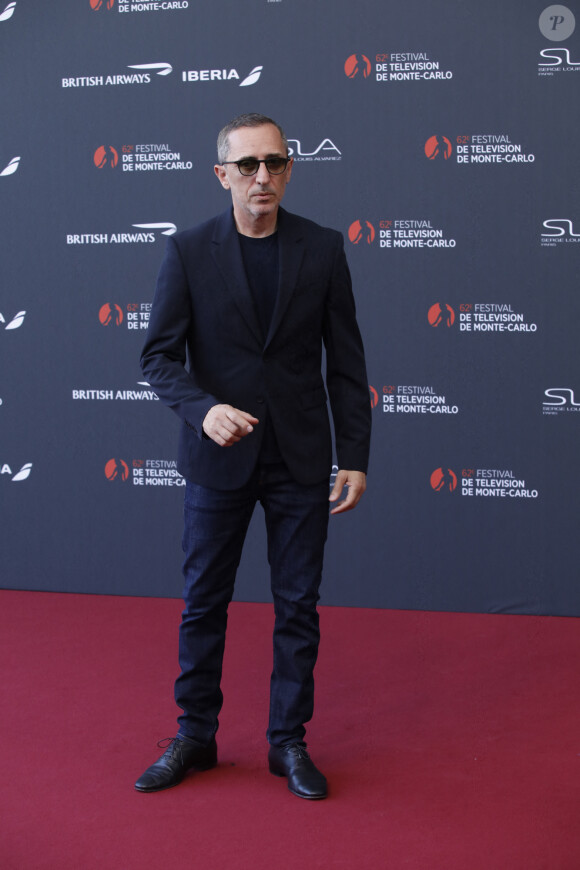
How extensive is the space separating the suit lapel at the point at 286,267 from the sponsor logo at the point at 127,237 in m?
1.67

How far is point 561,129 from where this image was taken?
3408 millimetres

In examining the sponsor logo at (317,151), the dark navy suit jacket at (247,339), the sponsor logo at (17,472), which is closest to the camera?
the dark navy suit jacket at (247,339)

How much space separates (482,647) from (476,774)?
39.1 inches

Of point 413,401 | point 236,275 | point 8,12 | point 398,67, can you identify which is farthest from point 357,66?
point 236,275

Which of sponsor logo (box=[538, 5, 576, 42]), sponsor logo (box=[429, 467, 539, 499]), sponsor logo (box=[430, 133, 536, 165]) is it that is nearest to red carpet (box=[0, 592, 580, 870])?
sponsor logo (box=[429, 467, 539, 499])

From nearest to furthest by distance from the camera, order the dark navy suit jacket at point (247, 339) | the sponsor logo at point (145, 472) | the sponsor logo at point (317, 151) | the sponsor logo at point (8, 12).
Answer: the dark navy suit jacket at point (247, 339), the sponsor logo at point (317, 151), the sponsor logo at point (8, 12), the sponsor logo at point (145, 472)

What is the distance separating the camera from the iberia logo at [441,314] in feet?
11.7

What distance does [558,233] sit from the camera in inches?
136

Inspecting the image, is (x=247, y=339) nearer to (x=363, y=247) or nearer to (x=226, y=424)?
(x=226, y=424)

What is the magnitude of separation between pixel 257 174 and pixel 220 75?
1824 millimetres

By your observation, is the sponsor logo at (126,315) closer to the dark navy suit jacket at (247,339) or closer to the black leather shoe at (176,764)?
the dark navy suit jacket at (247,339)

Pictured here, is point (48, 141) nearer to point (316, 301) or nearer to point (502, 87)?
point (502, 87)

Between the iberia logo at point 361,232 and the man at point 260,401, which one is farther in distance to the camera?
the iberia logo at point 361,232

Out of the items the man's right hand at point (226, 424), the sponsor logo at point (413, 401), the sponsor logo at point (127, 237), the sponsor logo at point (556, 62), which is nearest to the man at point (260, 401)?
the man's right hand at point (226, 424)
